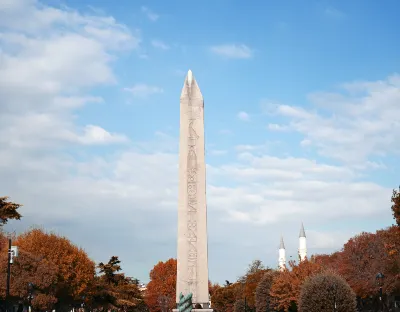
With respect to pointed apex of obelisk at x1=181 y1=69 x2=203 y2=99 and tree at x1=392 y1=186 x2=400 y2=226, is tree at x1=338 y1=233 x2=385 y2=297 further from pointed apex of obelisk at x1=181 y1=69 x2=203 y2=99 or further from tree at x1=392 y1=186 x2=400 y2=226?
pointed apex of obelisk at x1=181 y1=69 x2=203 y2=99

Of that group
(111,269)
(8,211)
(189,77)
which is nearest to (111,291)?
A: (111,269)

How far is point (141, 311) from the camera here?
104 m

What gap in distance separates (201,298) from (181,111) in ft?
23.1

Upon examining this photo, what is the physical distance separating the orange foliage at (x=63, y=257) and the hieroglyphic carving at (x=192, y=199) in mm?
33255

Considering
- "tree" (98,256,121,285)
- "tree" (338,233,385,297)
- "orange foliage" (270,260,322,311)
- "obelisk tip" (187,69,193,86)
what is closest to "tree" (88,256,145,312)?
"tree" (98,256,121,285)

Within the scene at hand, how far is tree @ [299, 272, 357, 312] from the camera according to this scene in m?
44.8

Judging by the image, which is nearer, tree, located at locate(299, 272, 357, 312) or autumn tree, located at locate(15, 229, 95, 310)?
tree, located at locate(299, 272, 357, 312)

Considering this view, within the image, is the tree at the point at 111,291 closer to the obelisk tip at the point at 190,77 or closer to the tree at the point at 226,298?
the tree at the point at 226,298

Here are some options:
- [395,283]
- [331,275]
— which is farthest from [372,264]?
[331,275]

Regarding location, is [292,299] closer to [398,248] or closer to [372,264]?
[372,264]

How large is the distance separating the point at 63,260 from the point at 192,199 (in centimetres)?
3554

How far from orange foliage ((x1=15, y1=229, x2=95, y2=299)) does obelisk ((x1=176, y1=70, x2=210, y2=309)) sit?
109 feet

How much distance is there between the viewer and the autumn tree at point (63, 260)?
53.3m

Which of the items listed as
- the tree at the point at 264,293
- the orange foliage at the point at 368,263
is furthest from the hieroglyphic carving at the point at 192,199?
the tree at the point at 264,293
